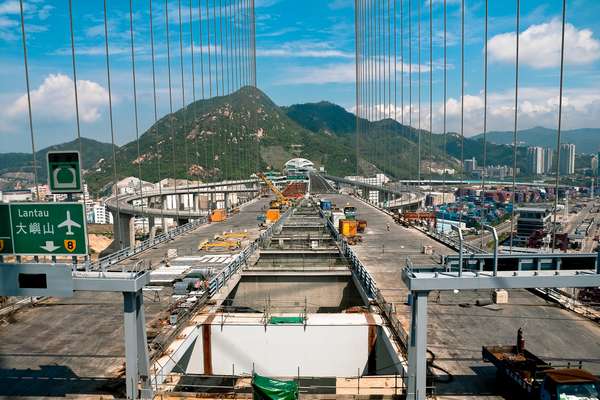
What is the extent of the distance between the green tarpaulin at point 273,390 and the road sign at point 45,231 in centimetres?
522

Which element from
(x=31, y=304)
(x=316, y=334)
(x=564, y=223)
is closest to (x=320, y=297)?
(x=316, y=334)

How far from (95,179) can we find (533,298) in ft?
544

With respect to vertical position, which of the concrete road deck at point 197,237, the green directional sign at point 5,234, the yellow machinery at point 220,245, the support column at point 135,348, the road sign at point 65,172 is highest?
the road sign at point 65,172

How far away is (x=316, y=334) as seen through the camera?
16.6 meters

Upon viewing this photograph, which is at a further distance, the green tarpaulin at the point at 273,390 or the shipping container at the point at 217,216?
the shipping container at the point at 217,216

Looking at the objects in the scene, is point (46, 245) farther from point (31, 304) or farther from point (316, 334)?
point (31, 304)

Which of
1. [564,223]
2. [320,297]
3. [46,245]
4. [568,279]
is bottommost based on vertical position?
[564,223]

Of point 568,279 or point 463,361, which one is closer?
point 568,279

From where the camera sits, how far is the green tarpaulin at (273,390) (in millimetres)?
10141

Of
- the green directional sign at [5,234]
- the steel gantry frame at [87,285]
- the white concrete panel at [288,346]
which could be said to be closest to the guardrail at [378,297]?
the white concrete panel at [288,346]

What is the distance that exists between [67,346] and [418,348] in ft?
39.7

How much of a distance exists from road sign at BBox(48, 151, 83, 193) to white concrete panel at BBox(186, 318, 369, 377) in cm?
907

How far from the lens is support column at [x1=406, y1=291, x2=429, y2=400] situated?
9484 millimetres

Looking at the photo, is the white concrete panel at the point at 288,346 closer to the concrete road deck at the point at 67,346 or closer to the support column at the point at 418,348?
the concrete road deck at the point at 67,346
